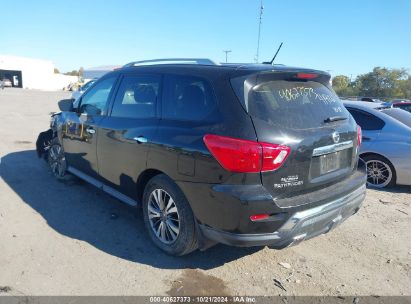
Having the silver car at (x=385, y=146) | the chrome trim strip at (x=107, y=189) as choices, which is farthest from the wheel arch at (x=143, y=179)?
the silver car at (x=385, y=146)

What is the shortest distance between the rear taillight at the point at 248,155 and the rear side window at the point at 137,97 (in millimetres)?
1116

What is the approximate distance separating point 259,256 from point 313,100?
1.69 m

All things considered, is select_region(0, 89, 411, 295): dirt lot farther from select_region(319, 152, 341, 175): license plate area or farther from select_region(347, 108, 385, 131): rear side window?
select_region(347, 108, 385, 131): rear side window

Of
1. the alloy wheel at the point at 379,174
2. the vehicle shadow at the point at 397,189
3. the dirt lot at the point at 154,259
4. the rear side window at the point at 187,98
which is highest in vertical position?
the rear side window at the point at 187,98

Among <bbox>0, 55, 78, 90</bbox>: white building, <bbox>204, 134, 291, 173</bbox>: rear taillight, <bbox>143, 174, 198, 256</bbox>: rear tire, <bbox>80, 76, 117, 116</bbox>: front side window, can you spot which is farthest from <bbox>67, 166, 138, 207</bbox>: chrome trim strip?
<bbox>0, 55, 78, 90</bbox>: white building

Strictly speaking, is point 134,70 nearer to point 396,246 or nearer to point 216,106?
point 216,106

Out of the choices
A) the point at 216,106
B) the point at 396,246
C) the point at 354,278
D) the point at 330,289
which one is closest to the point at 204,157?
the point at 216,106

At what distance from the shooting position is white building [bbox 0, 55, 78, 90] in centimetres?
7109

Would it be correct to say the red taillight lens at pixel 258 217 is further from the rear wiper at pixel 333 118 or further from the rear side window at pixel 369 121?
the rear side window at pixel 369 121

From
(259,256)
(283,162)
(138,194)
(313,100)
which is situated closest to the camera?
(283,162)

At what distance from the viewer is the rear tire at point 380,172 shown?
617 cm

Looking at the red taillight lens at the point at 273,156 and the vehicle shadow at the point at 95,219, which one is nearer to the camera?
the red taillight lens at the point at 273,156

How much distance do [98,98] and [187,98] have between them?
6.17 feet

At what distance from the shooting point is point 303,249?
3973 mm
